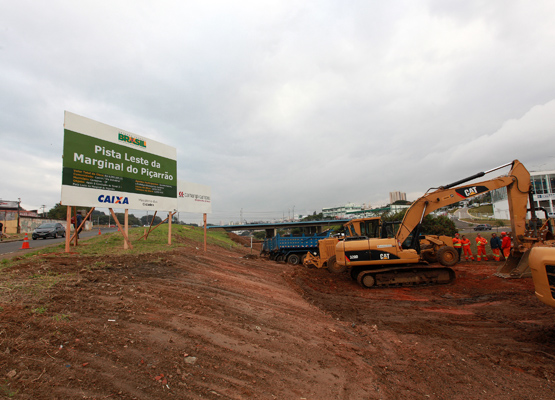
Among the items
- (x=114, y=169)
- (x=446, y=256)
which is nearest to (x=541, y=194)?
(x=446, y=256)

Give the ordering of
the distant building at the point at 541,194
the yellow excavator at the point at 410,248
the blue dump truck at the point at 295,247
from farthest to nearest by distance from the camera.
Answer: the distant building at the point at 541,194 → the blue dump truck at the point at 295,247 → the yellow excavator at the point at 410,248

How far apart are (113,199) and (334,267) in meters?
9.86

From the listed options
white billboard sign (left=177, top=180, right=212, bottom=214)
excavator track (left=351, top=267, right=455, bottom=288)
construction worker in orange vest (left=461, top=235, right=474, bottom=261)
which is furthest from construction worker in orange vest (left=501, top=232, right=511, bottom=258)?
white billboard sign (left=177, top=180, right=212, bottom=214)

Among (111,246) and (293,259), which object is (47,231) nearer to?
(111,246)

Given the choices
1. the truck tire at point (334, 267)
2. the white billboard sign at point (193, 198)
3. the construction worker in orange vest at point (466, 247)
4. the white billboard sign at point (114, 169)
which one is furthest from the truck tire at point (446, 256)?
the white billboard sign at point (114, 169)

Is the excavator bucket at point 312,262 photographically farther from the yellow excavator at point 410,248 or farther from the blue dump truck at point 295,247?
the yellow excavator at point 410,248

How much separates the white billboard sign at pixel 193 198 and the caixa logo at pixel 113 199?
8.32 feet

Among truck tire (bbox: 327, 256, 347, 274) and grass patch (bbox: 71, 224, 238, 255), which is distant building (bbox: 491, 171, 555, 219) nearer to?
truck tire (bbox: 327, 256, 347, 274)

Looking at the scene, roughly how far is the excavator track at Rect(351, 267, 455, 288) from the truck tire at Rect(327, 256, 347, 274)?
6.70ft

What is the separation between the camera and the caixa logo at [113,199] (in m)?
9.55

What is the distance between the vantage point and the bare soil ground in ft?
9.61

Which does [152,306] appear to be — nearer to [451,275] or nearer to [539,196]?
[451,275]

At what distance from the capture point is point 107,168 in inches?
388

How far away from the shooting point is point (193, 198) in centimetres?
1338
